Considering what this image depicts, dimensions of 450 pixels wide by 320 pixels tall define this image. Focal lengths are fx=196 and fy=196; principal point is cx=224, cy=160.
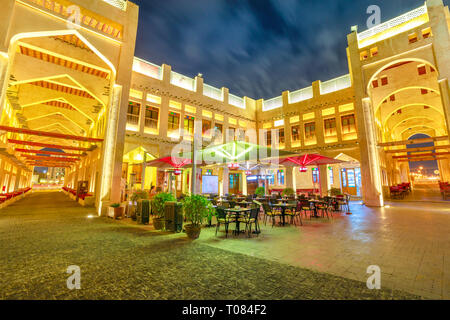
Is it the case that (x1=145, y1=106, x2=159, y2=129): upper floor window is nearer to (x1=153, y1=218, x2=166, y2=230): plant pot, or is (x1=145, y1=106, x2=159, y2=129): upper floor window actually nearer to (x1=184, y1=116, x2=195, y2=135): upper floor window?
(x1=184, y1=116, x2=195, y2=135): upper floor window

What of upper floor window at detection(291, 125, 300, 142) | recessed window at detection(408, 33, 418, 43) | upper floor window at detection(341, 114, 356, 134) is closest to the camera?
recessed window at detection(408, 33, 418, 43)

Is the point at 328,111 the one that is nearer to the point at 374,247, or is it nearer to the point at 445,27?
the point at 445,27

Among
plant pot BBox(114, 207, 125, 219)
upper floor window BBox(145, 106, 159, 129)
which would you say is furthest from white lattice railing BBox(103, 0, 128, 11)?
plant pot BBox(114, 207, 125, 219)

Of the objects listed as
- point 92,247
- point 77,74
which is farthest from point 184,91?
point 92,247

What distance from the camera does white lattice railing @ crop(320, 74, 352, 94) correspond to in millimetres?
16733

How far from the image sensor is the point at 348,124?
16.3 metres

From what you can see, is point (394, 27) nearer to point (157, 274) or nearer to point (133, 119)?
point (133, 119)

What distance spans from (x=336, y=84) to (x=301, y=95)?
3067mm

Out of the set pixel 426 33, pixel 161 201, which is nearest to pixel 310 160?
pixel 161 201

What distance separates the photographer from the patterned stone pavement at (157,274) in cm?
259

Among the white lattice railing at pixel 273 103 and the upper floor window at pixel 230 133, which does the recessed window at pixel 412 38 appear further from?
the upper floor window at pixel 230 133

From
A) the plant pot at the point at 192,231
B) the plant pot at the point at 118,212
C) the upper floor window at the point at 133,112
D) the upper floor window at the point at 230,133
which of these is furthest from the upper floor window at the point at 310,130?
the plant pot at the point at 118,212

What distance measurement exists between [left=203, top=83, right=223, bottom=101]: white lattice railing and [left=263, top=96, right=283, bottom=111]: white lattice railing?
5.38m
